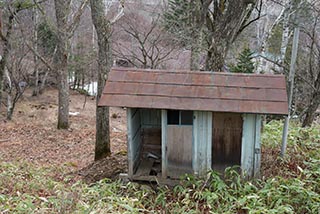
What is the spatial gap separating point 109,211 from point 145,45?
43.0 feet

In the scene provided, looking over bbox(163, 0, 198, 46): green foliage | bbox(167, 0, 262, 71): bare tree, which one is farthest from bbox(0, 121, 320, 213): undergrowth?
bbox(163, 0, 198, 46): green foliage

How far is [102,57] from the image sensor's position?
719 cm

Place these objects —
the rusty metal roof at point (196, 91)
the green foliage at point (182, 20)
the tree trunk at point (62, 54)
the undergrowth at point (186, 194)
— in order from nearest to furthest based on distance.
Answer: the undergrowth at point (186, 194)
the rusty metal roof at point (196, 91)
the green foliage at point (182, 20)
the tree trunk at point (62, 54)

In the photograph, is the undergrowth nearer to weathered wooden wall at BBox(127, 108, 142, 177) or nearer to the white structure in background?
weathered wooden wall at BBox(127, 108, 142, 177)

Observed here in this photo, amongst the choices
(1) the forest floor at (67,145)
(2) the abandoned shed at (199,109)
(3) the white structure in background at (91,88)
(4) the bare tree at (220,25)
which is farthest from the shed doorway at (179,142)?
(3) the white structure in background at (91,88)

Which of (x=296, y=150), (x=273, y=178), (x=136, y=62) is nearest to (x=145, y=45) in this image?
(x=136, y=62)

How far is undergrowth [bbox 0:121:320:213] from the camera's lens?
3.75 m

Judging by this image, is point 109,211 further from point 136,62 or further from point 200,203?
point 136,62

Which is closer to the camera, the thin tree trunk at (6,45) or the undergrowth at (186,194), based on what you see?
the undergrowth at (186,194)

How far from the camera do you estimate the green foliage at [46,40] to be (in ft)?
59.9

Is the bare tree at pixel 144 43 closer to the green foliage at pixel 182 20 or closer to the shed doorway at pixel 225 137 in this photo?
the green foliage at pixel 182 20

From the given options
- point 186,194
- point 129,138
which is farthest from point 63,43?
point 186,194

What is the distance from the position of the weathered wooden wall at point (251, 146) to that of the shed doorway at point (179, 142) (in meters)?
0.77

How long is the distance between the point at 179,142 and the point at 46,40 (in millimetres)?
15783
